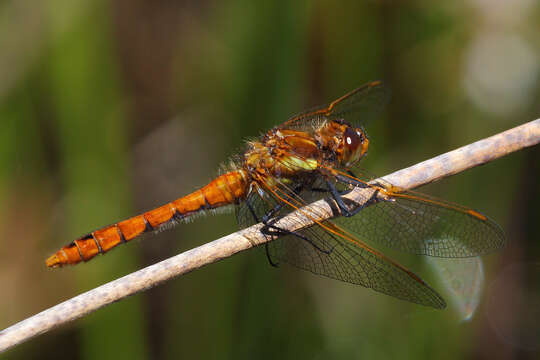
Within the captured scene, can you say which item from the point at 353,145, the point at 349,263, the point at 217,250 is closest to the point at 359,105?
the point at 353,145

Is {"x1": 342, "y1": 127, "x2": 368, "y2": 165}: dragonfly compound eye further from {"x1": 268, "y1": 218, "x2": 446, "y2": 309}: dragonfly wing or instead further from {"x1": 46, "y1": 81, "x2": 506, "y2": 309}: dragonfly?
{"x1": 268, "y1": 218, "x2": 446, "y2": 309}: dragonfly wing

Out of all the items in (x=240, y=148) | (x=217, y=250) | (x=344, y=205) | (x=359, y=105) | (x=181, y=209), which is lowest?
(x=217, y=250)

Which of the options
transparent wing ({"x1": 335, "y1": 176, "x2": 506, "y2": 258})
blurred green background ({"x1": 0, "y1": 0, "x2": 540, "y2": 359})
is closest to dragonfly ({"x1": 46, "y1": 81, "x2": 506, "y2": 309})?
transparent wing ({"x1": 335, "y1": 176, "x2": 506, "y2": 258})

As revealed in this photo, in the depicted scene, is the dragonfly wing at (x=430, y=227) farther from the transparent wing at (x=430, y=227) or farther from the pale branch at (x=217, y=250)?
the pale branch at (x=217, y=250)

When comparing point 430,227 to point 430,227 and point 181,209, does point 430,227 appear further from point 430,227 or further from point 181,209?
point 181,209

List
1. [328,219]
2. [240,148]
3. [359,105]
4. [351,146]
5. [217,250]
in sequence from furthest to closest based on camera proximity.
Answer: [359,105] < [240,148] < [351,146] < [328,219] < [217,250]

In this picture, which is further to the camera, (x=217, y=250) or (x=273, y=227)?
(x=273, y=227)

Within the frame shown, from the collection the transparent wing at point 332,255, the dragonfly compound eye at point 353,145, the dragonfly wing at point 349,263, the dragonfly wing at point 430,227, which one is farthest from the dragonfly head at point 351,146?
the dragonfly wing at point 349,263
